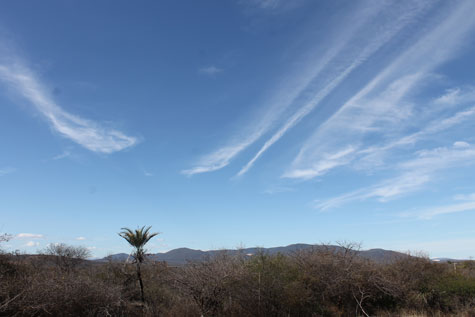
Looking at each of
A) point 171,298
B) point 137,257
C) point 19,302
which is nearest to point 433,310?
point 171,298

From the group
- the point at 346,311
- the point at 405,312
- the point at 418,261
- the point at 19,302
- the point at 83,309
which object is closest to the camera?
the point at 19,302

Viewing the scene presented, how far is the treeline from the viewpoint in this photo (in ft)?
55.1

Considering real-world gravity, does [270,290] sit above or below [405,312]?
above

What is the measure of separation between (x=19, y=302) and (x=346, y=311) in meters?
17.3

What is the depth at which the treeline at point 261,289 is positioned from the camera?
1678cm

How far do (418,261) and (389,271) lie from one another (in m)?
2.93

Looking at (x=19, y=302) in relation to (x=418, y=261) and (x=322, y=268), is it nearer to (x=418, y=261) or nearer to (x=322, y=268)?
(x=322, y=268)

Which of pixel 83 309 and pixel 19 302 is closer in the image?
pixel 19 302

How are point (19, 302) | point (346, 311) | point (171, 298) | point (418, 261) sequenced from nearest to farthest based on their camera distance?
point (19, 302) → point (346, 311) → point (171, 298) → point (418, 261)

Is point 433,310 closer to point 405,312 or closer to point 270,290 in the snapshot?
point 405,312

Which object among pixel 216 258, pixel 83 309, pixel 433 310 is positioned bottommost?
pixel 433 310

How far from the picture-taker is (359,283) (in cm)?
2052

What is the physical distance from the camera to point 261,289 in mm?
17891

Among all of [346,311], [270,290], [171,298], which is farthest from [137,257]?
[346,311]
